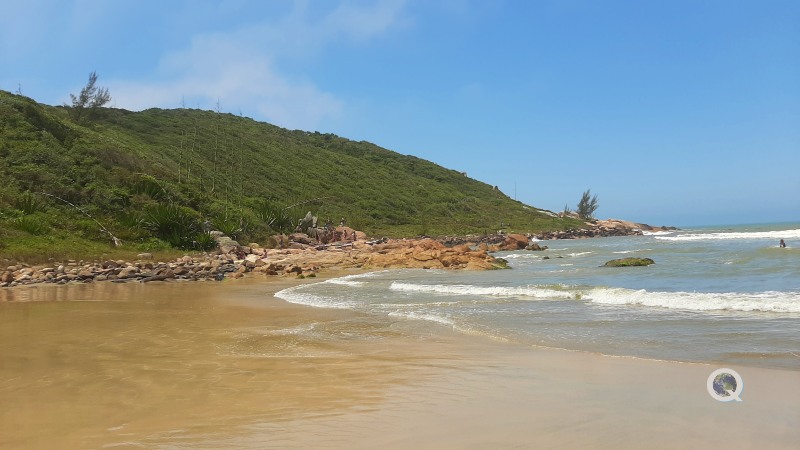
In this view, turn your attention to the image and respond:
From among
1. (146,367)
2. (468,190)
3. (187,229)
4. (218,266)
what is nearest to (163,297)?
(218,266)

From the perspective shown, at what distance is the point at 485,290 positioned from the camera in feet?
49.8

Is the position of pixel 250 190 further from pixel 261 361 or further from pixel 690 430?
pixel 690 430

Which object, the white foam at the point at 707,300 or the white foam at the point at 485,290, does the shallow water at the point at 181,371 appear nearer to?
the white foam at the point at 485,290

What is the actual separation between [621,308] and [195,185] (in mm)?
33781

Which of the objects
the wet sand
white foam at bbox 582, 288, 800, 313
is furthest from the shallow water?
white foam at bbox 582, 288, 800, 313

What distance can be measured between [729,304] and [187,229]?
2303 centimetres

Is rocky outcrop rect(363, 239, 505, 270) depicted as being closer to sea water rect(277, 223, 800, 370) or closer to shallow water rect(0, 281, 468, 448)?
sea water rect(277, 223, 800, 370)

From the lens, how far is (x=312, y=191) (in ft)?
194

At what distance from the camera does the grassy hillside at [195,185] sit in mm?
25156

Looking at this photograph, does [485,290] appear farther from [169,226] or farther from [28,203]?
[28,203]

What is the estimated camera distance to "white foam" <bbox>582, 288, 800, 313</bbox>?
10289 millimetres

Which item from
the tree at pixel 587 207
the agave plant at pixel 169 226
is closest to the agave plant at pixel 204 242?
the agave plant at pixel 169 226

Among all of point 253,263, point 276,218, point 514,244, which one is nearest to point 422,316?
point 253,263

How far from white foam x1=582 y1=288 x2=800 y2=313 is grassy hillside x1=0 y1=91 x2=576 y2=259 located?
19.2 m
